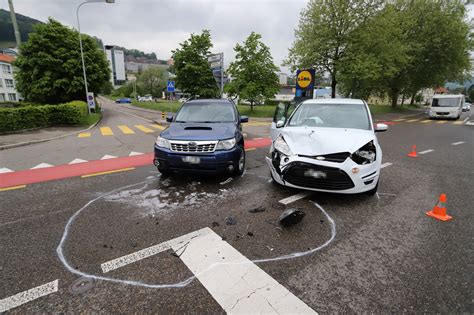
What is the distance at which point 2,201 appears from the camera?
4.39 m

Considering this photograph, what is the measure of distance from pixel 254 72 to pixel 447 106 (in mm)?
18899

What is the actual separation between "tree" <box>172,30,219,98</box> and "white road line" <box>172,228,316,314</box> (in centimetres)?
2638

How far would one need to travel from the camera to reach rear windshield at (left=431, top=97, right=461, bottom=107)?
74.2ft

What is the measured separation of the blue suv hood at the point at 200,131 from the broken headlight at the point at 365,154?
7.98 feet

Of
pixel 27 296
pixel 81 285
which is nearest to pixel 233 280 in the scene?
pixel 81 285

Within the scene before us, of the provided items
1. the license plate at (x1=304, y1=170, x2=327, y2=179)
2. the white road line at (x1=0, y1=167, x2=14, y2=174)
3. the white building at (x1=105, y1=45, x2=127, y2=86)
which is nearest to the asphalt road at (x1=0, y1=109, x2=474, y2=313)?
the license plate at (x1=304, y1=170, x2=327, y2=179)

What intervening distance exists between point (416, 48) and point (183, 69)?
26041 mm

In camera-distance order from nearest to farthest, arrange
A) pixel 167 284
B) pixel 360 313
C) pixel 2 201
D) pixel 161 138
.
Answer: pixel 360 313 → pixel 167 284 → pixel 2 201 → pixel 161 138

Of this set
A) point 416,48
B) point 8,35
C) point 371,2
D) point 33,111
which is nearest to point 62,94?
point 33,111

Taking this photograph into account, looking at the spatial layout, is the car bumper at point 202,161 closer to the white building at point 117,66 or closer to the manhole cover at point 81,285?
the manhole cover at point 81,285

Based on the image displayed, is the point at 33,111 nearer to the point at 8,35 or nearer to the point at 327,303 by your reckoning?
the point at 327,303

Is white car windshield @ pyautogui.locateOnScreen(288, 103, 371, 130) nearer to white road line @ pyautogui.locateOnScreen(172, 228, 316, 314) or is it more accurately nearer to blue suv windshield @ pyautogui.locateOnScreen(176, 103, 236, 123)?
A: blue suv windshield @ pyautogui.locateOnScreen(176, 103, 236, 123)

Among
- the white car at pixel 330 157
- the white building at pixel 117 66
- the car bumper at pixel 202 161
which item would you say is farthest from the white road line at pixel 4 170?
the white building at pixel 117 66

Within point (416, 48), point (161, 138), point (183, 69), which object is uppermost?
point (416, 48)
